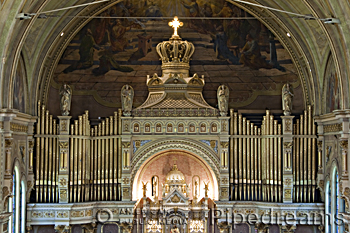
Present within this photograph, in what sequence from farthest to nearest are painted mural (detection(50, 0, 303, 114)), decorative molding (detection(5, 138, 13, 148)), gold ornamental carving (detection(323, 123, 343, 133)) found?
1. painted mural (detection(50, 0, 303, 114))
2. gold ornamental carving (detection(323, 123, 343, 133))
3. decorative molding (detection(5, 138, 13, 148))

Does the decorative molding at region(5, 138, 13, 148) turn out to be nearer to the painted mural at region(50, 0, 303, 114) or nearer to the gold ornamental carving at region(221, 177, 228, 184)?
the painted mural at region(50, 0, 303, 114)

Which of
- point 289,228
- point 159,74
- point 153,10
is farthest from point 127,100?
point 289,228

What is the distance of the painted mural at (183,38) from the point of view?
3397 cm

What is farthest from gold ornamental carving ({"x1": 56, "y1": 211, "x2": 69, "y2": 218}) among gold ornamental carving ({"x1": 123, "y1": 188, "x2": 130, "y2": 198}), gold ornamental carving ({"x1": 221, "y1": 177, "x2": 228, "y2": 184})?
gold ornamental carving ({"x1": 221, "y1": 177, "x2": 228, "y2": 184})

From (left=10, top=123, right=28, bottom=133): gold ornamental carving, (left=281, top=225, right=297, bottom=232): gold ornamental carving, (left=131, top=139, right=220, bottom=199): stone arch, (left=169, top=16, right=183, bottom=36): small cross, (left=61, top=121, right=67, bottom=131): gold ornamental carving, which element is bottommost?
(left=281, top=225, right=297, bottom=232): gold ornamental carving

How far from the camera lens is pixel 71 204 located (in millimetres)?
31812

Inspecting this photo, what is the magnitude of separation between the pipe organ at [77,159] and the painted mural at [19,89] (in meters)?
1.59

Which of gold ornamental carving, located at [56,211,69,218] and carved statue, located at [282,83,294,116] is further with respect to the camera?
carved statue, located at [282,83,294,116]

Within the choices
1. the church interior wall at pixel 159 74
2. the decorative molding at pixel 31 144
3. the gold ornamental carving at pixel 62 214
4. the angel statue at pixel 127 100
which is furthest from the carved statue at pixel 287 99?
the decorative molding at pixel 31 144

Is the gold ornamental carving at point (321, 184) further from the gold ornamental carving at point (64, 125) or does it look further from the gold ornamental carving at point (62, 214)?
the gold ornamental carving at point (64, 125)

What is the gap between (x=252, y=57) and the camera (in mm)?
34156

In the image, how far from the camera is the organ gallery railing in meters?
32.3

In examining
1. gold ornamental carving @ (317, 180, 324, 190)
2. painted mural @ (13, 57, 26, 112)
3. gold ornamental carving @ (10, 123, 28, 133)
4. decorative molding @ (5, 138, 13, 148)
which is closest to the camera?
decorative molding @ (5, 138, 13, 148)

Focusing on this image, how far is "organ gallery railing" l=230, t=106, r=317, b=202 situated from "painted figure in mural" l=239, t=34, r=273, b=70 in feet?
9.01
